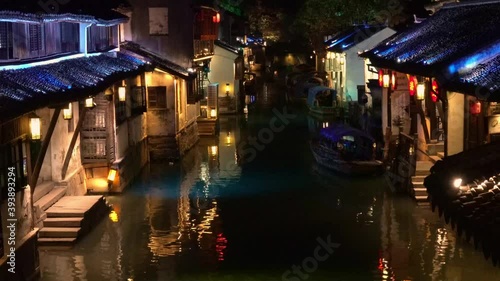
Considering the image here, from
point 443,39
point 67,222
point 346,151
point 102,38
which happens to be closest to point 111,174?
point 102,38

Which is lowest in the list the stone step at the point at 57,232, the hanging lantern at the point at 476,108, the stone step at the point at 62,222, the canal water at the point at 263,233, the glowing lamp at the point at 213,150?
the canal water at the point at 263,233

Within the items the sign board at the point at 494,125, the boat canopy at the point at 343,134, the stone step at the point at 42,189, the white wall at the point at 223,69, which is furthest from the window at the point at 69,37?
the white wall at the point at 223,69

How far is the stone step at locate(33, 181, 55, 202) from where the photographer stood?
950 inches

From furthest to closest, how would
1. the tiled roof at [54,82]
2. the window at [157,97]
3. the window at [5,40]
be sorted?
the window at [157,97], the window at [5,40], the tiled roof at [54,82]

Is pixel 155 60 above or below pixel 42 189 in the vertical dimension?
above

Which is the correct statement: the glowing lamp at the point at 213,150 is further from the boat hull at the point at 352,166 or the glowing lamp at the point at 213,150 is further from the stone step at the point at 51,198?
the stone step at the point at 51,198

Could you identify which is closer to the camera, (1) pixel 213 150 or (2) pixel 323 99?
(1) pixel 213 150

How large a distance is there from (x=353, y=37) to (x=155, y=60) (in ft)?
79.3

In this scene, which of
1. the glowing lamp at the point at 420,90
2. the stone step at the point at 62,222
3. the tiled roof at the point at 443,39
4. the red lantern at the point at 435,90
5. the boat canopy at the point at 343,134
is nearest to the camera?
the tiled roof at the point at 443,39

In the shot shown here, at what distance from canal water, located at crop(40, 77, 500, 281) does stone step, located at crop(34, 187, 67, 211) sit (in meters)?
1.67

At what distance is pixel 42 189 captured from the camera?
81.7 ft

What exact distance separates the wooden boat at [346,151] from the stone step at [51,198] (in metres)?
14.0

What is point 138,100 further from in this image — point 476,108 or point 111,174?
point 476,108

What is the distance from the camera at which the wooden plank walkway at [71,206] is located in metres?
23.7
